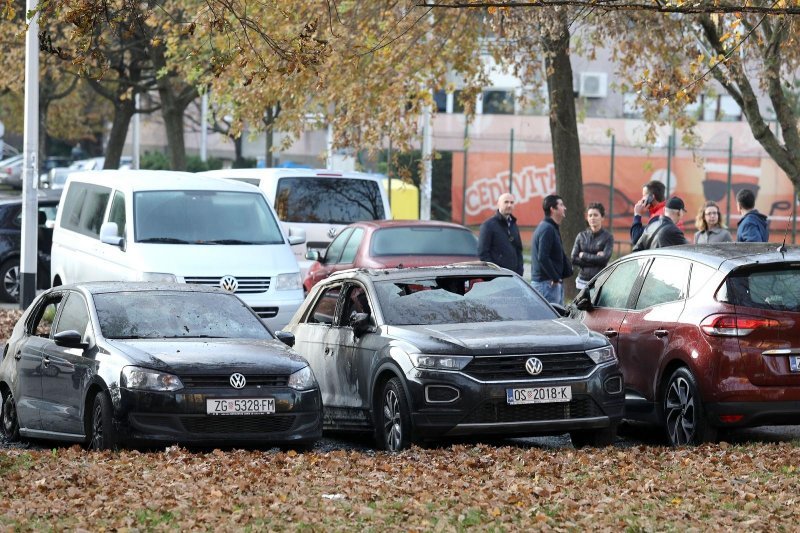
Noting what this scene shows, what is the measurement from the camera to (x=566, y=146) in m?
23.6

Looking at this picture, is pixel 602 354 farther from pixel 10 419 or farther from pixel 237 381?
pixel 10 419

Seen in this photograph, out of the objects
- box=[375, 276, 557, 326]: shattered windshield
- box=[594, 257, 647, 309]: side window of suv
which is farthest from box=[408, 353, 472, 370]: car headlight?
box=[594, 257, 647, 309]: side window of suv

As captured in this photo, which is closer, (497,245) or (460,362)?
(460,362)

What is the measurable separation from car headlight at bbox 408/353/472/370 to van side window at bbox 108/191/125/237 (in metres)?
7.76

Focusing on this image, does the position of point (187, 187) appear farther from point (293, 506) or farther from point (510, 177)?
point (510, 177)

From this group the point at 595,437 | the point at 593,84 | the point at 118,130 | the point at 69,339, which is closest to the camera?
the point at 69,339

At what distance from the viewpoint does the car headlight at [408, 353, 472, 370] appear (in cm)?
1066

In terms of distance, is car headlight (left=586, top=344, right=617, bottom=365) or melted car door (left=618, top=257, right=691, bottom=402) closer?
car headlight (left=586, top=344, right=617, bottom=365)

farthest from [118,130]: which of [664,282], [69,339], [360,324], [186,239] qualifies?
[664,282]

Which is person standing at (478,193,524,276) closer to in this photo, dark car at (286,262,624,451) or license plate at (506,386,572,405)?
dark car at (286,262,624,451)

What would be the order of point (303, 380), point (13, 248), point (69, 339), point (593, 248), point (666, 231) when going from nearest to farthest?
point (303, 380)
point (69, 339)
point (666, 231)
point (593, 248)
point (13, 248)

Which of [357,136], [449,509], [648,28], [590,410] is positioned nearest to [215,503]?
[449,509]

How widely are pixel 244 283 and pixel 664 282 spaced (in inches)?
256

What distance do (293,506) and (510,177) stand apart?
99.3ft
